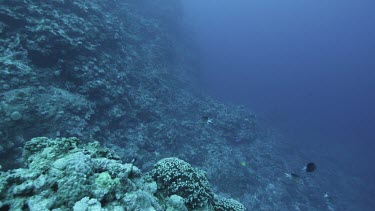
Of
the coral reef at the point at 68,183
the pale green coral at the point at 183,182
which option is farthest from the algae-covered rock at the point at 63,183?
the pale green coral at the point at 183,182

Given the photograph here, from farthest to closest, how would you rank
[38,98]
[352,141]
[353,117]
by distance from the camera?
[353,117] → [352,141] → [38,98]

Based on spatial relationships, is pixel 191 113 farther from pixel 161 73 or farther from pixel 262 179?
pixel 262 179

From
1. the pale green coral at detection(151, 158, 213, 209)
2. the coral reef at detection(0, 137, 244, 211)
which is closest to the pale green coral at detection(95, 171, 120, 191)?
the coral reef at detection(0, 137, 244, 211)

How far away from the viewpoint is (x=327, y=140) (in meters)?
36.2

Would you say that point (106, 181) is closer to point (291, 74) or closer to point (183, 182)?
point (183, 182)

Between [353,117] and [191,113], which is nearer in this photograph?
[191,113]

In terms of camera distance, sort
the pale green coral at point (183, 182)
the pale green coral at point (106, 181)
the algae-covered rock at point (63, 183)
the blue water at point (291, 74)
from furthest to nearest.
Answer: the blue water at point (291, 74) → the pale green coral at point (183, 182) → the pale green coral at point (106, 181) → the algae-covered rock at point (63, 183)

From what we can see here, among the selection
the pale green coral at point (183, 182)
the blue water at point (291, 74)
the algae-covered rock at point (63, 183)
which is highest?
the blue water at point (291, 74)

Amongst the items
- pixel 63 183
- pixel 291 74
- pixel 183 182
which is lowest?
pixel 63 183

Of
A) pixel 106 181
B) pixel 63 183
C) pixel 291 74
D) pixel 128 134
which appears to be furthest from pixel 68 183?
pixel 291 74

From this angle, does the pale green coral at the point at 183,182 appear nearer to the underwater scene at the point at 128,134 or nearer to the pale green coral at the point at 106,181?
the underwater scene at the point at 128,134

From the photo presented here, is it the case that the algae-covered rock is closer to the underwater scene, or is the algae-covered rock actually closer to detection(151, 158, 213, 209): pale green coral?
the underwater scene

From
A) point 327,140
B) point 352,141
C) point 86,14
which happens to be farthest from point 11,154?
point 352,141

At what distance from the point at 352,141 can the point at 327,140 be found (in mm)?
9230
